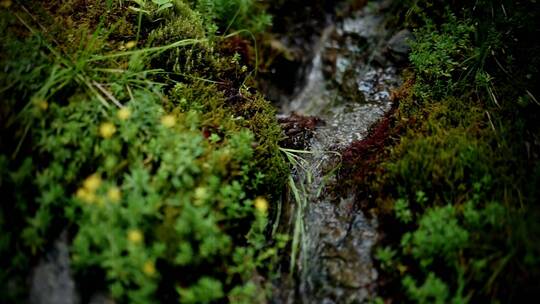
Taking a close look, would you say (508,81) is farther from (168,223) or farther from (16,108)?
(16,108)

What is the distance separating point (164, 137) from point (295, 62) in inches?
99.8

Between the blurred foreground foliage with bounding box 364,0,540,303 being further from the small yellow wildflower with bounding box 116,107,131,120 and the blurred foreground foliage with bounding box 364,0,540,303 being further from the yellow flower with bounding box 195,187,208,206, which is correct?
the small yellow wildflower with bounding box 116,107,131,120

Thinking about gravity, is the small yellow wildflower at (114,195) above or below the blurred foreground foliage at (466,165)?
below

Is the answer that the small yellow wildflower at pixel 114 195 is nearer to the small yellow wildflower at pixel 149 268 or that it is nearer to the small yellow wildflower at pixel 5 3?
the small yellow wildflower at pixel 149 268

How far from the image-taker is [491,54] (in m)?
3.13

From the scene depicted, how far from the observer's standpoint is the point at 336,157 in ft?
10.6

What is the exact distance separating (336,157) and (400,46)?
1548 mm

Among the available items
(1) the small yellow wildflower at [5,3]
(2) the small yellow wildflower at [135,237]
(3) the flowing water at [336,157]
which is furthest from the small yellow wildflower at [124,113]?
(3) the flowing water at [336,157]

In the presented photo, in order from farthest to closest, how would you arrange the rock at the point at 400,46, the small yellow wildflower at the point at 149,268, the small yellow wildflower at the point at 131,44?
the rock at the point at 400,46
the small yellow wildflower at the point at 131,44
the small yellow wildflower at the point at 149,268

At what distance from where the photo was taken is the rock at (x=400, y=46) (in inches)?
154

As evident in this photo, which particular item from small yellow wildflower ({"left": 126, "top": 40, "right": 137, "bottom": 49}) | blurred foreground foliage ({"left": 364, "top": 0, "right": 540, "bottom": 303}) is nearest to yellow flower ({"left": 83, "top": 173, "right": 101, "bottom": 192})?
small yellow wildflower ({"left": 126, "top": 40, "right": 137, "bottom": 49})

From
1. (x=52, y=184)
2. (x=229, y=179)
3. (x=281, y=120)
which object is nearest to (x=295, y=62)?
(x=281, y=120)

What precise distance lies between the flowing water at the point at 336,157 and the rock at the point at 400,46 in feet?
0.24

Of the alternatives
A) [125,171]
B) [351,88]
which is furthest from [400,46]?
[125,171]
